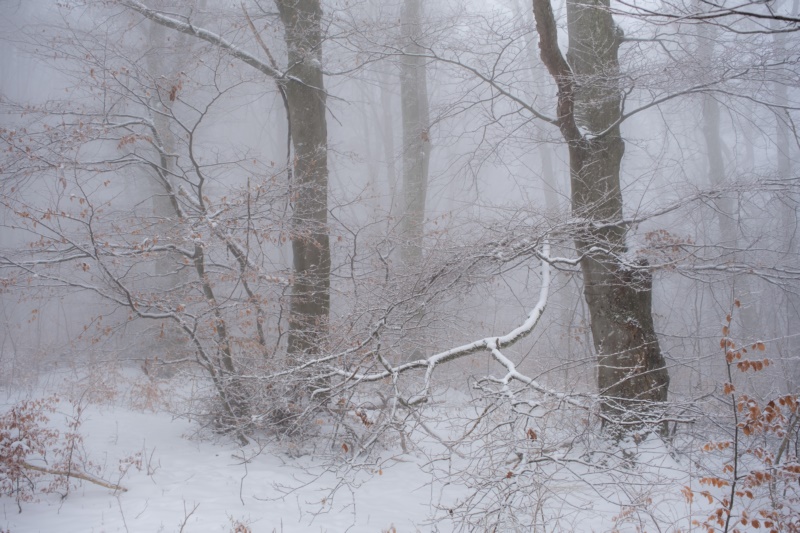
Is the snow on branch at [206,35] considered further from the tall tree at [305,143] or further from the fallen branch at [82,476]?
the fallen branch at [82,476]

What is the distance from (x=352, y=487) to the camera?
5.19 metres

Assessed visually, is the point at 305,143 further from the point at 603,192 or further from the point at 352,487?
the point at 352,487

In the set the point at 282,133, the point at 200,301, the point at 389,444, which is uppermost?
the point at 282,133

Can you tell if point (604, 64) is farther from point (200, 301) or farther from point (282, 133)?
point (282, 133)

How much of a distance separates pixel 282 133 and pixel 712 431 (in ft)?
64.3

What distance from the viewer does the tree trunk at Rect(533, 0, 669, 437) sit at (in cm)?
553

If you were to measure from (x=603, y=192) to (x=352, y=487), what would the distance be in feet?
13.6

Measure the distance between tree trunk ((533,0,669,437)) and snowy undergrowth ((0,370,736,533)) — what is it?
755 millimetres

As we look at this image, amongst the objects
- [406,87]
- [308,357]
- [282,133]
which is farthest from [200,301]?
[282,133]

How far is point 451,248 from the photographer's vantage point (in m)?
5.09

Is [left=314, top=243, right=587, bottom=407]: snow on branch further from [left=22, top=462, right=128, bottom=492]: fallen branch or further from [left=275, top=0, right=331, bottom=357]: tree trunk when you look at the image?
[left=22, top=462, right=128, bottom=492]: fallen branch

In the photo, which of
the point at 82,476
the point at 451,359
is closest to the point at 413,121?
the point at 451,359

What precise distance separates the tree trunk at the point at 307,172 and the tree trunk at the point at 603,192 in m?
2.99

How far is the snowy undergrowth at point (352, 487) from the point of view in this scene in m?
3.43
